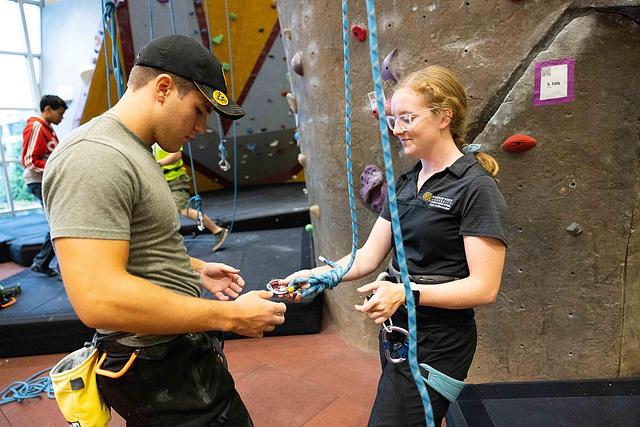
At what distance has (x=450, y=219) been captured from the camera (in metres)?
1.03

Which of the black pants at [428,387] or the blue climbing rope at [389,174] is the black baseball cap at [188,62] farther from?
the black pants at [428,387]

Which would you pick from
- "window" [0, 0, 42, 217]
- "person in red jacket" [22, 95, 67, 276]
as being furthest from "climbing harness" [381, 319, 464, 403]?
"window" [0, 0, 42, 217]

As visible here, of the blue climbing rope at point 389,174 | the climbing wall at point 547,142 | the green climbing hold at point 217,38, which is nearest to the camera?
the blue climbing rope at point 389,174

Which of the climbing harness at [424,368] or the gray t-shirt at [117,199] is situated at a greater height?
the gray t-shirt at [117,199]

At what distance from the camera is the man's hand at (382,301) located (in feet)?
3.03

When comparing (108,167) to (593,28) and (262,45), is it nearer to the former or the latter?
(593,28)

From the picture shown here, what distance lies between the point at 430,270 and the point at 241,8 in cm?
506

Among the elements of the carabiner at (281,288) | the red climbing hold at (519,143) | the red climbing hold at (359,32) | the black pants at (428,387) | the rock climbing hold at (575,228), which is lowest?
the black pants at (428,387)

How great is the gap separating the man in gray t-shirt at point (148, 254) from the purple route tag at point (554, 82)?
50.1 inches

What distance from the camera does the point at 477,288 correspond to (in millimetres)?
973

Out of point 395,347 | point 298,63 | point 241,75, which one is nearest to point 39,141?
point 298,63

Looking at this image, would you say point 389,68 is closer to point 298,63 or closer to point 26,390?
point 298,63

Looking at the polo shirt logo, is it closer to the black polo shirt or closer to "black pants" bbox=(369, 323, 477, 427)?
the black polo shirt

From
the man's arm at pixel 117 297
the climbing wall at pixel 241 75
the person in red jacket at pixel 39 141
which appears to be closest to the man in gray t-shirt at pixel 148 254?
the man's arm at pixel 117 297
